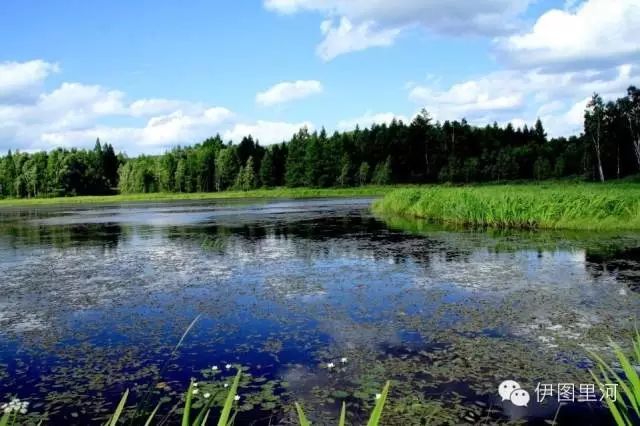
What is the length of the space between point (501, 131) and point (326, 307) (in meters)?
85.5

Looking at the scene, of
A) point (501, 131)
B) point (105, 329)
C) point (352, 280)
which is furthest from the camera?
point (501, 131)

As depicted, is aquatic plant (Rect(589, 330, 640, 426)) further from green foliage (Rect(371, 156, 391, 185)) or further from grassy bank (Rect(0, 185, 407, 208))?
green foliage (Rect(371, 156, 391, 185))

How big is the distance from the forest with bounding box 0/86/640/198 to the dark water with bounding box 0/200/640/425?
5850cm

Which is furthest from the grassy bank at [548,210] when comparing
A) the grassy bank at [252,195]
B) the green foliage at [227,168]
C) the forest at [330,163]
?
the green foliage at [227,168]

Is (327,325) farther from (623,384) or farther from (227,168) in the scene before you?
(227,168)

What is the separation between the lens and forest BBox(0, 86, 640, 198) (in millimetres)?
71000

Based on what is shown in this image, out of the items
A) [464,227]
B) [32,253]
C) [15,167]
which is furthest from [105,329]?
[15,167]

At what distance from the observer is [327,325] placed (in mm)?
7145

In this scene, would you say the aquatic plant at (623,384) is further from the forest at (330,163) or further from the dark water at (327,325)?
the forest at (330,163)

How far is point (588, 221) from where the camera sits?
1756cm

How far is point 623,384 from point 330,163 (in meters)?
75.2

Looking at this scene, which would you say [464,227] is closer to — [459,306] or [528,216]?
Answer: [528,216]

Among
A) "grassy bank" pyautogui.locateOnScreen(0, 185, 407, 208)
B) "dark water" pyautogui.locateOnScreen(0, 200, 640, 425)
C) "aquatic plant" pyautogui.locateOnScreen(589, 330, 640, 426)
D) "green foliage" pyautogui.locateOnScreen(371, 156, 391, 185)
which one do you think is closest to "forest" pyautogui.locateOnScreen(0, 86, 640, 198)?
"green foliage" pyautogui.locateOnScreen(371, 156, 391, 185)

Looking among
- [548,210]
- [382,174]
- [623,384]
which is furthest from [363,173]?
[623,384]
